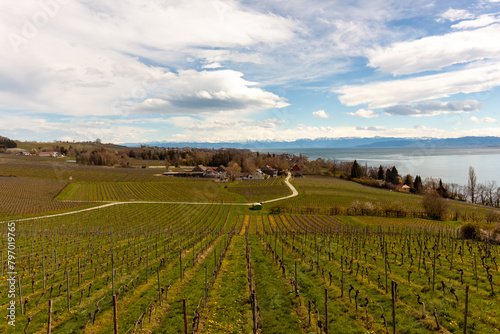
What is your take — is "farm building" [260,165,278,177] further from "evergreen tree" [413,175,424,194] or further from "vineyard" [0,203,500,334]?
"vineyard" [0,203,500,334]

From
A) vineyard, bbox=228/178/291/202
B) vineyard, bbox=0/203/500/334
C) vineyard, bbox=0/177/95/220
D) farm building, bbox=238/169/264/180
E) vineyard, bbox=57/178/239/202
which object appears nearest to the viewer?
vineyard, bbox=0/203/500/334

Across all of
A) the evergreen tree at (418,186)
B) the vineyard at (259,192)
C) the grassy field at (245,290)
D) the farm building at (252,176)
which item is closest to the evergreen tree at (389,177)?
the evergreen tree at (418,186)

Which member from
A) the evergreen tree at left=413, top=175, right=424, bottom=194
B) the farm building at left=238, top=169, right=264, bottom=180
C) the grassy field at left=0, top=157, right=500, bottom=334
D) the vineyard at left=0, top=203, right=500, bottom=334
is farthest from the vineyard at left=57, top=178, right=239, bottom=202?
the evergreen tree at left=413, top=175, right=424, bottom=194

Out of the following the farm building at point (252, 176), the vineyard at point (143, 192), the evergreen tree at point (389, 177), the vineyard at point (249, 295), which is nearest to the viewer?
the vineyard at point (249, 295)

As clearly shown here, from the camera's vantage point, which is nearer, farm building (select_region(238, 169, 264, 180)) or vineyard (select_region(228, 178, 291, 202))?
vineyard (select_region(228, 178, 291, 202))

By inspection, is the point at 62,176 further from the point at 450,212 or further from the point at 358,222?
the point at 450,212

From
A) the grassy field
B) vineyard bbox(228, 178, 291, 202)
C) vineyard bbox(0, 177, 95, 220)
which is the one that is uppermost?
the grassy field

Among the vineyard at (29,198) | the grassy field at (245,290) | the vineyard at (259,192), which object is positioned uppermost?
the grassy field at (245,290)

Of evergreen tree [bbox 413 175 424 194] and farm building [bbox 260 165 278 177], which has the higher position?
farm building [bbox 260 165 278 177]

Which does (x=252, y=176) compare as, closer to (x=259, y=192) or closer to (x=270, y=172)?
(x=270, y=172)

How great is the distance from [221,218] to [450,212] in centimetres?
5677

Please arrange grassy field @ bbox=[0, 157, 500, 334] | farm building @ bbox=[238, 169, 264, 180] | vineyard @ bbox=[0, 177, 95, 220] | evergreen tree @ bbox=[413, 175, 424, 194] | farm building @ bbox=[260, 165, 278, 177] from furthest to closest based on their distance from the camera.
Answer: farm building @ bbox=[260, 165, 278, 177] → farm building @ bbox=[238, 169, 264, 180] → evergreen tree @ bbox=[413, 175, 424, 194] → vineyard @ bbox=[0, 177, 95, 220] → grassy field @ bbox=[0, 157, 500, 334]

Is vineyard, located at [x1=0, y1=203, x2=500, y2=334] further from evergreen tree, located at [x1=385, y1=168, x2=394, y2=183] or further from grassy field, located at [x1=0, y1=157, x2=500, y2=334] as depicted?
evergreen tree, located at [x1=385, y1=168, x2=394, y2=183]

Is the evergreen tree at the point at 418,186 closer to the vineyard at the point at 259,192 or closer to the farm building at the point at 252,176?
the vineyard at the point at 259,192
